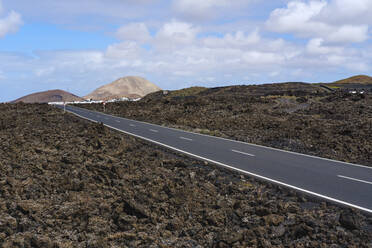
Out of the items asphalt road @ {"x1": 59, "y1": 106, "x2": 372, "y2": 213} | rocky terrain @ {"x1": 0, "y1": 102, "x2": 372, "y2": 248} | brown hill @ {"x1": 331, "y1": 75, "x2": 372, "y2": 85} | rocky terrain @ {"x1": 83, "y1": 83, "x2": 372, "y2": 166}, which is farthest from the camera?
brown hill @ {"x1": 331, "y1": 75, "x2": 372, "y2": 85}

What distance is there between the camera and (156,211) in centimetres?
736

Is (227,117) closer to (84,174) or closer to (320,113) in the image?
(320,113)

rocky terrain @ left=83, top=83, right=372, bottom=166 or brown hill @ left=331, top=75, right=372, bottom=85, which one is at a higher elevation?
brown hill @ left=331, top=75, right=372, bottom=85

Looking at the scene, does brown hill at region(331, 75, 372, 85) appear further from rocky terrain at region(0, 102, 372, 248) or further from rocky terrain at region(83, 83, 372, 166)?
rocky terrain at region(0, 102, 372, 248)

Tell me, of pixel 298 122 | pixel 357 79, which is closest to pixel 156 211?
pixel 298 122

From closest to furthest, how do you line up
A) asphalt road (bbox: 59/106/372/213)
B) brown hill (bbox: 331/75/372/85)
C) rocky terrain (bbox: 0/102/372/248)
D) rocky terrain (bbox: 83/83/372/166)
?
1. rocky terrain (bbox: 0/102/372/248)
2. asphalt road (bbox: 59/106/372/213)
3. rocky terrain (bbox: 83/83/372/166)
4. brown hill (bbox: 331/75/372/85)

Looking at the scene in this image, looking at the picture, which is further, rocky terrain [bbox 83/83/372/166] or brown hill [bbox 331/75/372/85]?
brown hill [bbox 331/75/372/85]

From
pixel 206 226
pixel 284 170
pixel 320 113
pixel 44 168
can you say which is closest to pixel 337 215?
pixel 206 226

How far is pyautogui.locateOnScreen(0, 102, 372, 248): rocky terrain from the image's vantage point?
6.09 meters

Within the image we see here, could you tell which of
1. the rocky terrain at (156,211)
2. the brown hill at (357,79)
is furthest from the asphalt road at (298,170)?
the brown hill at (357,79)

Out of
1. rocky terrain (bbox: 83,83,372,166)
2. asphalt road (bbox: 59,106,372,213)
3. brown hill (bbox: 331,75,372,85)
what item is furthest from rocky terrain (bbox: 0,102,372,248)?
brown hill (bbox: 331,75,372,85)

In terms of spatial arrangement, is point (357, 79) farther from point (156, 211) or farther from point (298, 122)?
point (156, 211)

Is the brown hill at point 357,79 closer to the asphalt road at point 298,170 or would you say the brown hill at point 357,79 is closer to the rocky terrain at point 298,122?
the rocky terrain at point 298,122

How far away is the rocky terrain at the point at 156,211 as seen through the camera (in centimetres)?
609
